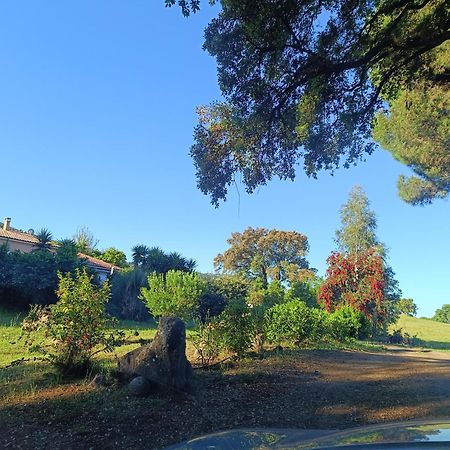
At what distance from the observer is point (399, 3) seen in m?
8.09

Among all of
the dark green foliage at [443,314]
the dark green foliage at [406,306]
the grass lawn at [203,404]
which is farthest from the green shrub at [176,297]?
the dark green foliage at [443,314]

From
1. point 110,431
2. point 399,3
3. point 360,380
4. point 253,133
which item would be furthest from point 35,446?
point 399,3

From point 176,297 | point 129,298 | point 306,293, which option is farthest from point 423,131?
point 129,298

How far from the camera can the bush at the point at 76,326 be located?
6.14 meters

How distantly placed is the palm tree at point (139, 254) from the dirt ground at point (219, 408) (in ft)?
66.1

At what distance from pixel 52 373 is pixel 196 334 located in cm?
265

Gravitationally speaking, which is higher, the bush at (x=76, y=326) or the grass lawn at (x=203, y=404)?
the bush at (x=76, y=326)

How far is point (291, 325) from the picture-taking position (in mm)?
12227

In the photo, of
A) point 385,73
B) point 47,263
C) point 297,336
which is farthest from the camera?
point 47,263

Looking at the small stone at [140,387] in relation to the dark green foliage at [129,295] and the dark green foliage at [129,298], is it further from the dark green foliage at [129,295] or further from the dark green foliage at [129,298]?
the dark green foliage at [129,298]

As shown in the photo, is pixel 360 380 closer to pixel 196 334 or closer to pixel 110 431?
pixel 196 334

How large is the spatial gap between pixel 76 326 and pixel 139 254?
21.8 metres

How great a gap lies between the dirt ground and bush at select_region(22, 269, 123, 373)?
18.8 inches

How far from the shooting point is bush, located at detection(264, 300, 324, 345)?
11.8m
